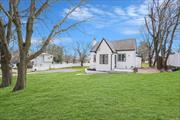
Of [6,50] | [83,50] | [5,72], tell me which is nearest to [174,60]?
[5,72]

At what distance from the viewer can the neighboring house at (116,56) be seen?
26.6 meters

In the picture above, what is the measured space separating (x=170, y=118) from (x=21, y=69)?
23.5 ft

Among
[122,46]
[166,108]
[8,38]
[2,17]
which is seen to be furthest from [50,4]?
[122,46]

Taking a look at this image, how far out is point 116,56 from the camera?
27656mm

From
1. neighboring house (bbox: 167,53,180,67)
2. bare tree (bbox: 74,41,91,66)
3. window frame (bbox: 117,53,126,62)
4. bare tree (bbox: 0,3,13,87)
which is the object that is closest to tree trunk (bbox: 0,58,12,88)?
bare tree (bbox: 0,3,13,87)

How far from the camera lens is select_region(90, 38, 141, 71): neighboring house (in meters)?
26.6

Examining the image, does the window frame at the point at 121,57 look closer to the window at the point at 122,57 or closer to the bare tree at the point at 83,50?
the window at the point at 122,57

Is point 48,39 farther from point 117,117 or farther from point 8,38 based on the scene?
point 117,117

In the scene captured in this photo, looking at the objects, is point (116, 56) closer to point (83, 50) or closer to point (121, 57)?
point (121, 57)

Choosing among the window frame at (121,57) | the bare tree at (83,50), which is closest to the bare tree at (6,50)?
the window frame at (121,57)

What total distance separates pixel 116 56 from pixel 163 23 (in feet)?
21.0

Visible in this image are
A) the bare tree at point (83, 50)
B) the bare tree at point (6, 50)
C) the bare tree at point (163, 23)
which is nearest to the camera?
the bare tree at point (6, 50)

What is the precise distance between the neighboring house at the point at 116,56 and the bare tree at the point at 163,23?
2.74 m

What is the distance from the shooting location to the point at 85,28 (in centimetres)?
1073
